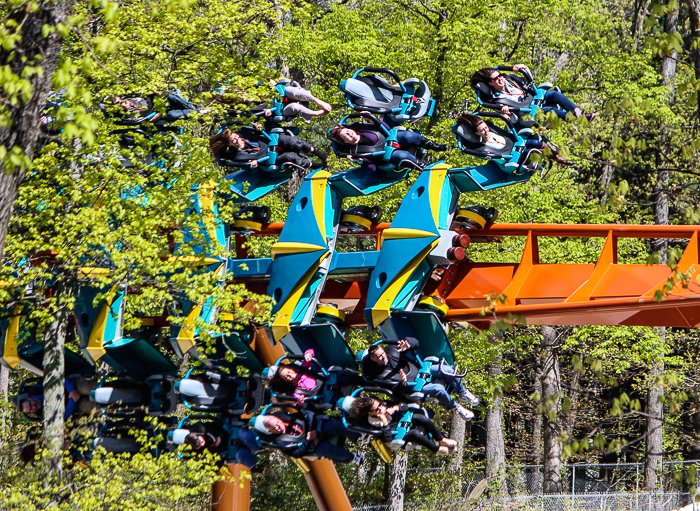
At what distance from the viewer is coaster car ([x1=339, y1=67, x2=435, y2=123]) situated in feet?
29.1

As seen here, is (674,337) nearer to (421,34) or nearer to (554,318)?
(421,34)

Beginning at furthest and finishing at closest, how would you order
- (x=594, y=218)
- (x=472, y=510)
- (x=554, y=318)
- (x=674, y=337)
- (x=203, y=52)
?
(x=674, y=337) < (x=594, y=218) < (x=472, y=510) < (x=203, y=52) < (x=554, y=318)

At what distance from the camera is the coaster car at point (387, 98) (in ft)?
29.1

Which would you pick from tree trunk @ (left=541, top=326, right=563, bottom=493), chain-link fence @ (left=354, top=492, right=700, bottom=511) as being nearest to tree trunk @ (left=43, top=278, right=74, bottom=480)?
chain-link fence @ (left=354, top=492, right=700, bottom=511)

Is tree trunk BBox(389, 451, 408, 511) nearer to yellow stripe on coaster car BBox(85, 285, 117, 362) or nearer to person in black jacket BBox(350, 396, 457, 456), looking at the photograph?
yellow stripe on coaster car BBox(85, 285, 117, 362)

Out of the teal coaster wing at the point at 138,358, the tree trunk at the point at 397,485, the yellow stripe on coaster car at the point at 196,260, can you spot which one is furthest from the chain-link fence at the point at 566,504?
the yellow stripe on coaster car at the point at 196,260

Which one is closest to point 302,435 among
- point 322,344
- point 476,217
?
point 322,344

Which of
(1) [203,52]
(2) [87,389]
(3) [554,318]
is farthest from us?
(1) [203,52]

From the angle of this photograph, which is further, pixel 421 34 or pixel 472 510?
pixel 421 34

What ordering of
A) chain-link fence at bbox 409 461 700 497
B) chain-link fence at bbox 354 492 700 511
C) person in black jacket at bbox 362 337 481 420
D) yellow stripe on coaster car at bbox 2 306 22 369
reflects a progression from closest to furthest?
person in black jacket at bbox 362 337 481 420 < yellow stripe on coaster car at bbox 2 306 22 369 < chain-link fence at bbox 354 492 700 511 < chain-link fence at bbox 409 461 700 497

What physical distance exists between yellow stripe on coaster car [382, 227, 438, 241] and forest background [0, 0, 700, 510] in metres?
1.78

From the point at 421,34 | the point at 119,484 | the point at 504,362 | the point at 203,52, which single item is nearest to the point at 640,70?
the point at 421,34

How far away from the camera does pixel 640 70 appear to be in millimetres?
18609

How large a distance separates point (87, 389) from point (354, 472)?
26.3ft
